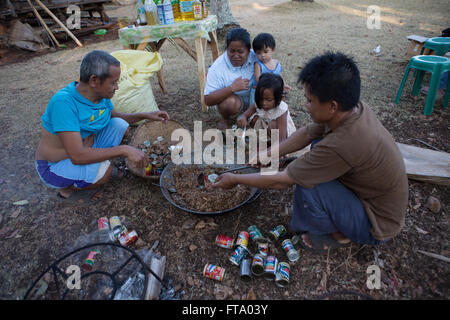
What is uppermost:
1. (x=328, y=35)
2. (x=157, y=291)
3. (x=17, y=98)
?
(x=328, y=35)

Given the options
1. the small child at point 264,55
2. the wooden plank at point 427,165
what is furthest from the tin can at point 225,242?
the small child at point 264,55

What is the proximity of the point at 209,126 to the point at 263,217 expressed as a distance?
1891 mm

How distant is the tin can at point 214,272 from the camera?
6.36 feet

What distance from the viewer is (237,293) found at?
1.89 m

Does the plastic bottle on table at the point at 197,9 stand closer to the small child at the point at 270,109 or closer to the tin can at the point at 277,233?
the small child at the point at 270,109

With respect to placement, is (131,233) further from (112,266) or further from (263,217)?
(263,217)

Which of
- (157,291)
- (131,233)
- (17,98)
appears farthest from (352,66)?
(17,98)

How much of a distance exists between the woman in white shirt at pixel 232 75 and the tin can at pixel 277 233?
183cm

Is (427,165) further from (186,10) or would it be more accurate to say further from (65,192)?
(65,192)

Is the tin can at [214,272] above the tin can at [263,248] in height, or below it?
below

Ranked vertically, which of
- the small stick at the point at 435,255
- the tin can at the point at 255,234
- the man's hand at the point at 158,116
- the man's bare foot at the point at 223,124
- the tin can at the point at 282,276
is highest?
the man's hand at the point at 158,116

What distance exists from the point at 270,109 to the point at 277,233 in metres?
1.50

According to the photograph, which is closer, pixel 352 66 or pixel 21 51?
pixel 352 66

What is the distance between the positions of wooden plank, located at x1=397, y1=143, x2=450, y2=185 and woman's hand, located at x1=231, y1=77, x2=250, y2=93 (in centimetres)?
201
